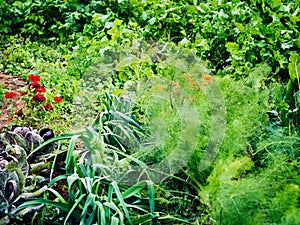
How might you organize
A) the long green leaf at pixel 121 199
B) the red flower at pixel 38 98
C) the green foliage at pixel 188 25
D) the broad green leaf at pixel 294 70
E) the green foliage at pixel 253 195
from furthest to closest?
the green foliage at pixel 188 25 < the red flower at pixel 38 98 < the broad green leaf at pixel 294 70 < the long green leaf at pixel 121 199 < the green foliage at pixel 253 195

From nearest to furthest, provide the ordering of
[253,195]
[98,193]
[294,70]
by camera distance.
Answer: [253,195] → [98,193] → [294,70]

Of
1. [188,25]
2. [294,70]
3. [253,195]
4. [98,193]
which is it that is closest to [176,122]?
[98,193]

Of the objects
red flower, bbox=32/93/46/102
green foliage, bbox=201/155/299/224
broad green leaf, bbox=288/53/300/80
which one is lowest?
red flower, bbox=32/93/46/102

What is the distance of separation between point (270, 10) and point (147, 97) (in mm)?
2061

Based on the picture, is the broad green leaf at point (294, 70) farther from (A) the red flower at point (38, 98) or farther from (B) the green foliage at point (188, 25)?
(A) the red flower at point (38, 98)

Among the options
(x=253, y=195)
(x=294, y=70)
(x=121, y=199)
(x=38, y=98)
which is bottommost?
(x=38, y=98)

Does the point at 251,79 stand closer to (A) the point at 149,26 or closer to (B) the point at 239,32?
(B) the point at 239,32

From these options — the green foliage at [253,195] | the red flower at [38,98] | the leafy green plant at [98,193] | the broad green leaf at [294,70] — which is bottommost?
the red flower at [38,98]

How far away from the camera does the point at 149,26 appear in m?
5.17

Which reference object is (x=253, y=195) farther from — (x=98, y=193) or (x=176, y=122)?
(x=98, y=193)

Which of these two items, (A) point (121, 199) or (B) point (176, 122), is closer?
(A) point (121, 199)

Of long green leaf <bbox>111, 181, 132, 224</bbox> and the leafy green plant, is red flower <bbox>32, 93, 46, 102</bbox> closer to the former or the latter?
the leafy green plant

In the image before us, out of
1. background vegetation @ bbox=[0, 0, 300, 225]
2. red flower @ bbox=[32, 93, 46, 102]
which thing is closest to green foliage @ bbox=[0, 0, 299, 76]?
background vegetation @ bbox=[0, 0, 300, 225]

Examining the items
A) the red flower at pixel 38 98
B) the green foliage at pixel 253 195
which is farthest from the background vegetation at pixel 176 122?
the red flower at pixel 38 98
